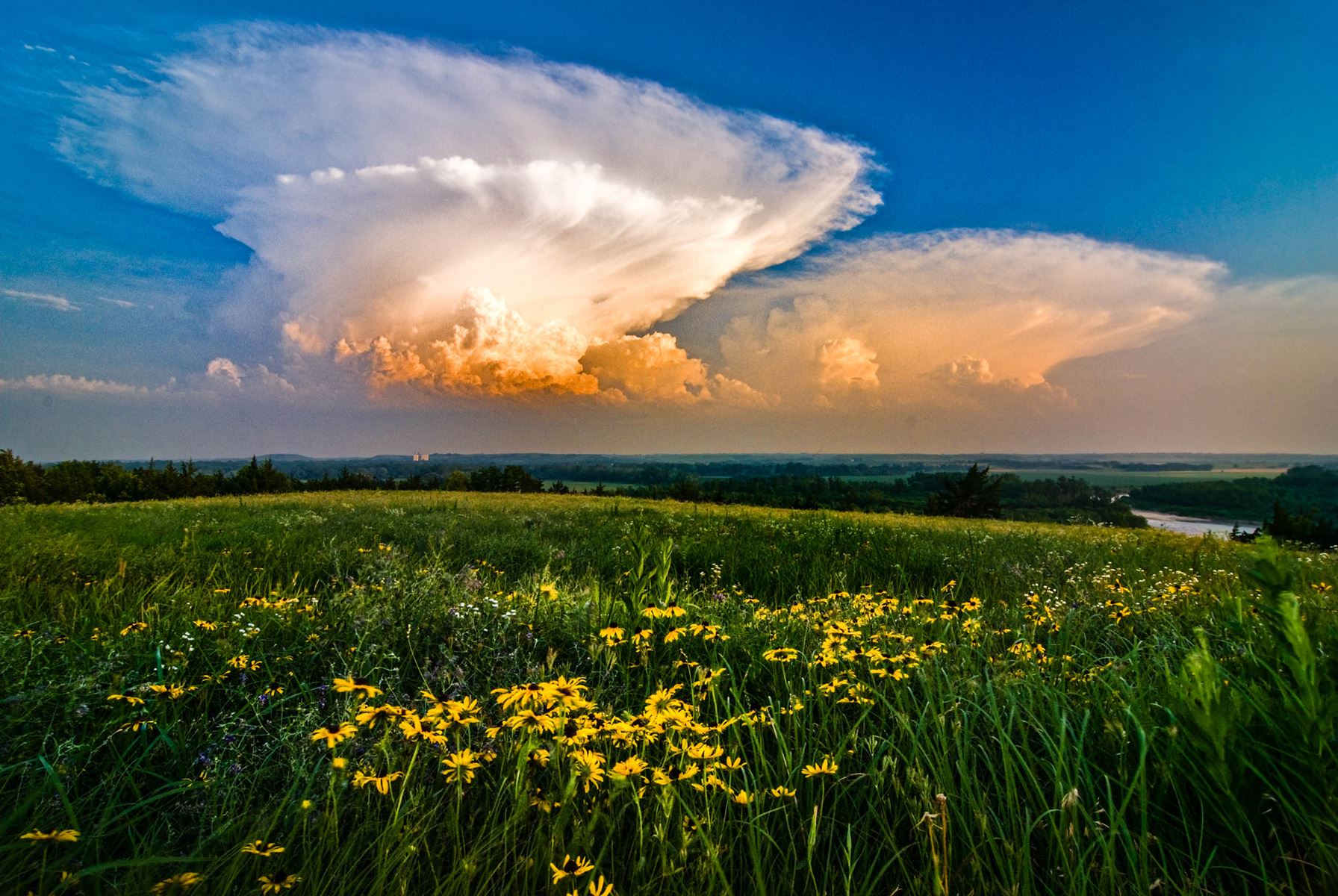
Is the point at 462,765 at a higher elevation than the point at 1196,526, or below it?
higher

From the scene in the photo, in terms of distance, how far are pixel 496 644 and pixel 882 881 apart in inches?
115

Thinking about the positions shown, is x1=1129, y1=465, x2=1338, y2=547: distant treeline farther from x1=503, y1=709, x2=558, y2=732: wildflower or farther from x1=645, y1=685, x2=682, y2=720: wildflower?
x1=503, y1=709, x2=558, y2=732: wildflower

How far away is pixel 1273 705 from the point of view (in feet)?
8.08

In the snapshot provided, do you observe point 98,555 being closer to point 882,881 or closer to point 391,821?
point 391,821

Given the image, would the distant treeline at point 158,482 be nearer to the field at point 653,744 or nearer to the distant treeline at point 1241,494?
the field at point 653,744

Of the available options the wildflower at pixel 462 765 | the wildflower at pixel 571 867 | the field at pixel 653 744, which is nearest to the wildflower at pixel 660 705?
the field at pixel 653 744

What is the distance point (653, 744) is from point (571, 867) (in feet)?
2.67

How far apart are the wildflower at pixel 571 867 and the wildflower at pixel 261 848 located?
818 mm

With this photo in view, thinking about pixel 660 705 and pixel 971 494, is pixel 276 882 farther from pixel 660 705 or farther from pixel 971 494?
pixel 971 494

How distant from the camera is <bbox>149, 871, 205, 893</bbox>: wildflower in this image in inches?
68.9

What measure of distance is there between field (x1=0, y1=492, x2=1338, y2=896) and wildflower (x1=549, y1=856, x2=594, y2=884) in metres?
0.03

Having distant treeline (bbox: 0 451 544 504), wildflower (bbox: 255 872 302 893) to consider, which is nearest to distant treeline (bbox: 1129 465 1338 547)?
wildflower (bbox: 255 872 302 893)

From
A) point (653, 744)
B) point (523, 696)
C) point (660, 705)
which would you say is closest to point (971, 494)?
point (653, 744)

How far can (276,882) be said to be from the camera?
2.07 metres
